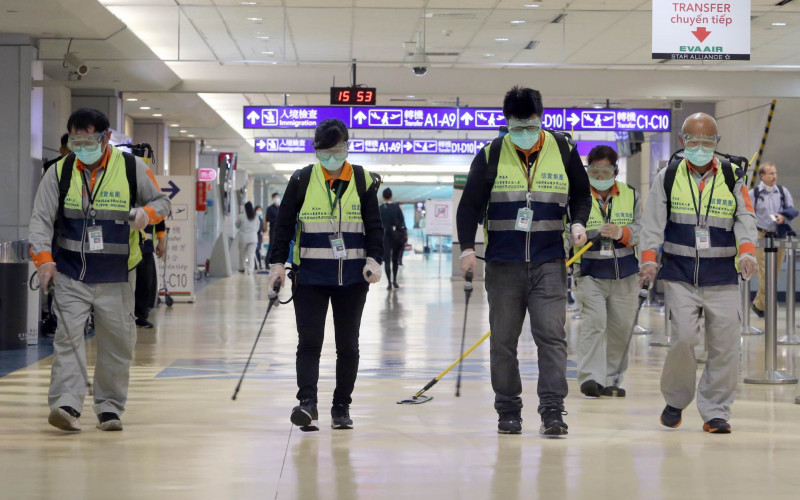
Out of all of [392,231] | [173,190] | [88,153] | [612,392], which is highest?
[173,190]

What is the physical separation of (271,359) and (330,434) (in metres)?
3.46

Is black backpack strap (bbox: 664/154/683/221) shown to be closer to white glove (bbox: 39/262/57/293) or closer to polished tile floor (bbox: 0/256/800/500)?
polished tile floor (bbox: 0/256/800/500)

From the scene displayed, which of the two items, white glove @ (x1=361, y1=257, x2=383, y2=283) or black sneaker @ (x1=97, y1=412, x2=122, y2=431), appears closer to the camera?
white glove @ (x1=361, y1=257, x2=383, y2=283)

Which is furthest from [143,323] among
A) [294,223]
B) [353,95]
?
[294,223]

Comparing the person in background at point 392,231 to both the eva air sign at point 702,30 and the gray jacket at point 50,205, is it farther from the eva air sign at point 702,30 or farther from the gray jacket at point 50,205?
the gray jacket at point 50,205

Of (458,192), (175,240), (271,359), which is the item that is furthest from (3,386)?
(458,192)

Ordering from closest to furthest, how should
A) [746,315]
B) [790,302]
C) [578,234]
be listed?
[578,234] < [790,302] < [746,315]

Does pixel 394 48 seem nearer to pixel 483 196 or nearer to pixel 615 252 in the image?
pixel 615 252

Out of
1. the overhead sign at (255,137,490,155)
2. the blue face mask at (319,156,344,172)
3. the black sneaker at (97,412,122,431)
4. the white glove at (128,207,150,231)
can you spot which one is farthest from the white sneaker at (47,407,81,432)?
the overhead sign at (255,137,490,155)

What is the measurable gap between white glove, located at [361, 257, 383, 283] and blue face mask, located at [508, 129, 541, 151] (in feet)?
2.97

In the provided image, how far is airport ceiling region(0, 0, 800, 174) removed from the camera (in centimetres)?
1240

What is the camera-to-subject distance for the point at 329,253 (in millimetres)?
5344

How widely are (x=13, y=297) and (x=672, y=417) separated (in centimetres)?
677

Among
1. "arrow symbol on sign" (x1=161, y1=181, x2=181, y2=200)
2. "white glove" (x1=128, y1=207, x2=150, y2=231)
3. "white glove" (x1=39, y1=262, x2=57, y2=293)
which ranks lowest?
"white glove" (x1=39, y1=262, x2=57, y2=293)
